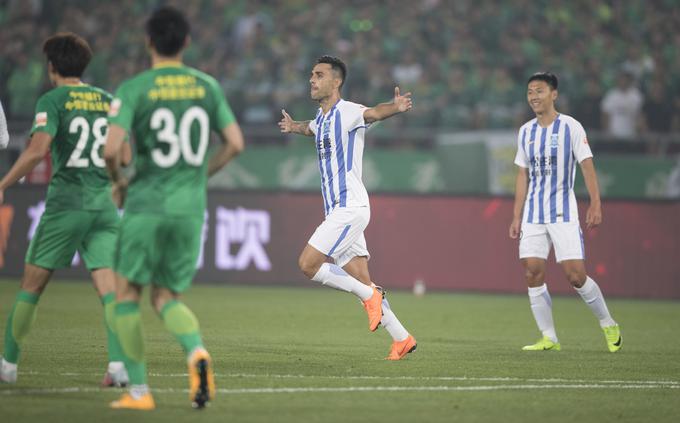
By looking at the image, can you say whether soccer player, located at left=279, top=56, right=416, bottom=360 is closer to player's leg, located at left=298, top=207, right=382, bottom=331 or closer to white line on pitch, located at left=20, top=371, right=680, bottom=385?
player's leg, located at left=298, top=207, right=382, bottom=331

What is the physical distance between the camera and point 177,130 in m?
7.23

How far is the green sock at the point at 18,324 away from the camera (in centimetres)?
839

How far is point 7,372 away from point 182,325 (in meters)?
1.79

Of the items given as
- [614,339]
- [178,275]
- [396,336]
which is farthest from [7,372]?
[614,339]

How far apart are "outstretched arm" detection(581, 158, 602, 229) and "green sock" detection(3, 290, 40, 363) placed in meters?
5.20

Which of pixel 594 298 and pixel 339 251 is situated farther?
pixel 594 298

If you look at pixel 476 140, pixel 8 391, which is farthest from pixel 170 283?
pixel 476 140

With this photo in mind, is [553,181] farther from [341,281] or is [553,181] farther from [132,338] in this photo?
[132,338]

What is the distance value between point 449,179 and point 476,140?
909 millimetres

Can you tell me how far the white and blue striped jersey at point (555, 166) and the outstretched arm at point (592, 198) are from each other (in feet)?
0.33

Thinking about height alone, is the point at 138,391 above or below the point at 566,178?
below

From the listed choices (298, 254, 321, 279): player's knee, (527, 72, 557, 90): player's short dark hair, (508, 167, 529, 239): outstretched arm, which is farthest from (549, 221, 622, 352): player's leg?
(298, 254, 321, 279): player's knee

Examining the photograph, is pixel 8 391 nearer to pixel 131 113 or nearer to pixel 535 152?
pixel 131 113

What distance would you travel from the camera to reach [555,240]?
463 inches
